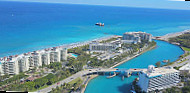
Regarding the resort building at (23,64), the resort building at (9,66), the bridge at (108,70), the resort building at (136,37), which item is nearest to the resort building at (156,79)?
the bridge at (108,70)

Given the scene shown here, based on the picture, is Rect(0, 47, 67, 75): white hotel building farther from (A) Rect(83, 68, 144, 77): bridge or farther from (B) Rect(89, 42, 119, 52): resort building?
(B) Rect(89, 42, 119, 52): resort building

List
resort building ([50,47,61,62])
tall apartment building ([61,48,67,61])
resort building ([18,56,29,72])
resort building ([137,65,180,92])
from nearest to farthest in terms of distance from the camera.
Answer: resort building ([137,65,180,92]), resort building ([18,56,29,72]), resort building ([50,47,61,62]), tall apartment building ([61,48,67,61])

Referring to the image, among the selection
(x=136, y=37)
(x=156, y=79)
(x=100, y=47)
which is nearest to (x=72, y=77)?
(x=156, y=79)

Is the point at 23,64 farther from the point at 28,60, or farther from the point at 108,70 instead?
the point at 108,70

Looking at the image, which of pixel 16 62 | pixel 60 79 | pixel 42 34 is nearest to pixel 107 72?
pixel 60 79

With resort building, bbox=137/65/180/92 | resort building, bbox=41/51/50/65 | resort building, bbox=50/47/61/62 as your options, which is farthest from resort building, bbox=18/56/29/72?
resort building, bbox=137/65/180/92

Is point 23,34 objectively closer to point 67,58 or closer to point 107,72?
point 67,58

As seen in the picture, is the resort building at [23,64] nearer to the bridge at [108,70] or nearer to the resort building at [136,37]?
the bridge at [108,70]
